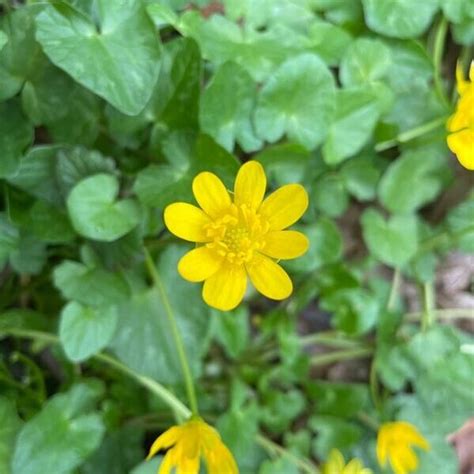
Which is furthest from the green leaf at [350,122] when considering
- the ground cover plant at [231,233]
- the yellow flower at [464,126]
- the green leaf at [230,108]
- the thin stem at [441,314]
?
the thin stem at [441,314]

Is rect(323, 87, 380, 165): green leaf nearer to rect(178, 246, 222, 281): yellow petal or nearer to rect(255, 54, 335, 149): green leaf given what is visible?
rect(255, 54, 335, 149): green leaf

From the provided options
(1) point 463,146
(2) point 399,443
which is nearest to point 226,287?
(1) point 463,146

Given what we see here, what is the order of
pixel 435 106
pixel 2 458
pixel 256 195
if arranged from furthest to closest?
pixel 435 106 < pixel 2 458 < pixel 256 195

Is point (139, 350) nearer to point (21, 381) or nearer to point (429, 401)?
point (21, 381)

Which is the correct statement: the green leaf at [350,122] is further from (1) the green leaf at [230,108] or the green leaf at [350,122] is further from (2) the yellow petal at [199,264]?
(2) the yellow petal at [199,264]

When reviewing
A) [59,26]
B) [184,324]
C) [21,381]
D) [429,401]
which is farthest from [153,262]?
[429,401]

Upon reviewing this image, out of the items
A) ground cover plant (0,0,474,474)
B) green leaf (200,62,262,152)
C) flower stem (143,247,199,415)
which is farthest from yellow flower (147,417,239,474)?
green leaf (200,62,262,152)
